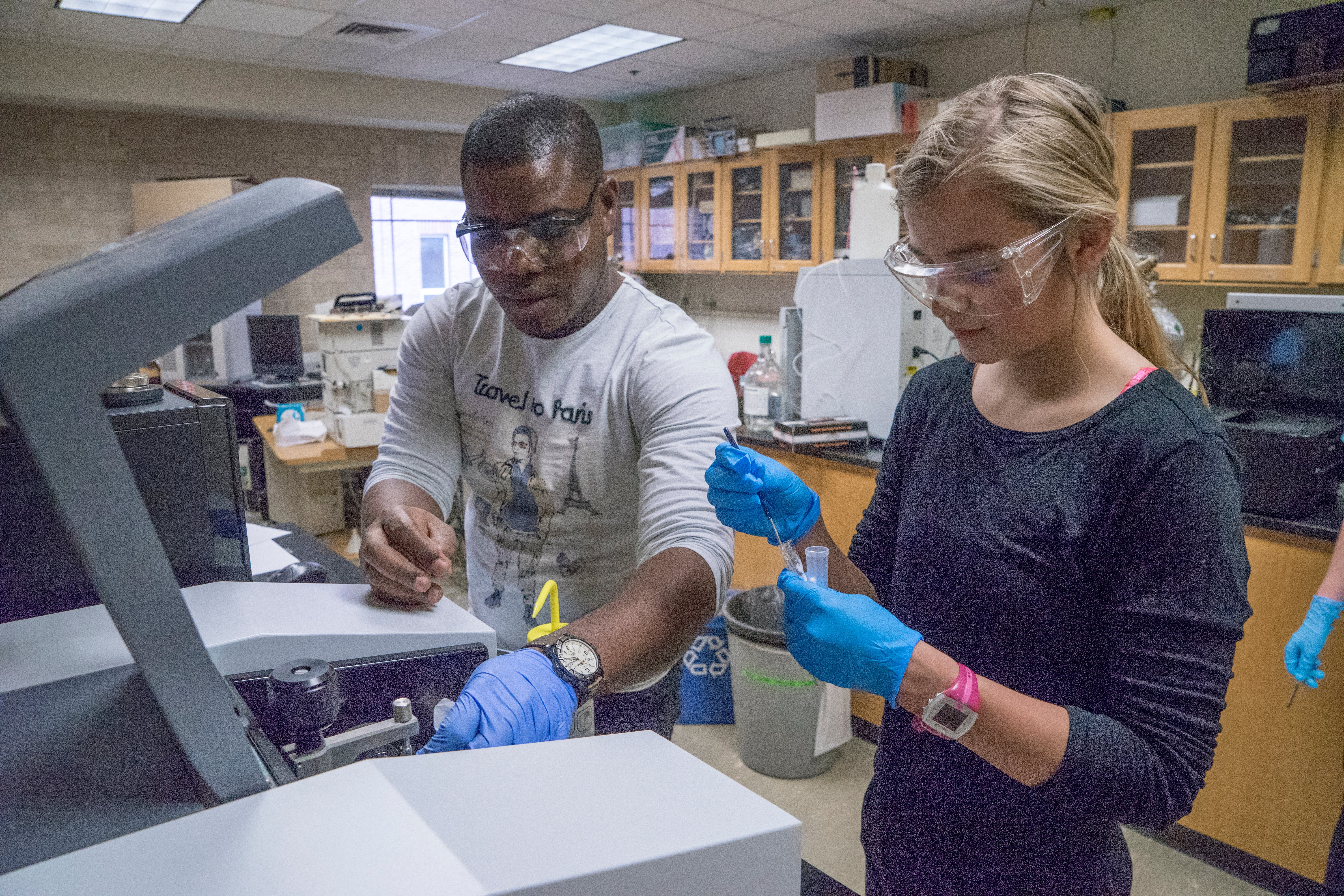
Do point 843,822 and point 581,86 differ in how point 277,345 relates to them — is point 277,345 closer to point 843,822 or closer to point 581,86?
point 581,86

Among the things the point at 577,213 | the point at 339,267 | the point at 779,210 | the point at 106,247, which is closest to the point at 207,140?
the point at 339,267

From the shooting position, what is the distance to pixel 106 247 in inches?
17.2

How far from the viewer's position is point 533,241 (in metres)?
1.07

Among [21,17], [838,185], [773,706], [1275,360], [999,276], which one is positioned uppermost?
[21,17]

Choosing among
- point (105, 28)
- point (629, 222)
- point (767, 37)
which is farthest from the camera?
point (629, 222)

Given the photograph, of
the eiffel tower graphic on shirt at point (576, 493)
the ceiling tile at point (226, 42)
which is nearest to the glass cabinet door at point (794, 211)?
the ceiling tile at point (226, 42)

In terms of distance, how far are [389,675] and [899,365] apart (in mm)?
2207

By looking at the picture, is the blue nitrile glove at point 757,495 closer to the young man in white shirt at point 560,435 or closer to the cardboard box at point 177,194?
the young man in white shirt at point 560,435

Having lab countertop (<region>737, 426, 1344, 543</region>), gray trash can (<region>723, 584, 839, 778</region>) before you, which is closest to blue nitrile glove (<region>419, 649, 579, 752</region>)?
lab countertop (<region>737, 426, 1344, 543</region>)

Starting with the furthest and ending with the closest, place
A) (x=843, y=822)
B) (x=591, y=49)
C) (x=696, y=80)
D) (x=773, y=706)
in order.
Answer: (x=696, y=80) → (x=591, y=49) → (x=773, y=706) → (x=843, y=822)

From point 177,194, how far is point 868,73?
3.76m

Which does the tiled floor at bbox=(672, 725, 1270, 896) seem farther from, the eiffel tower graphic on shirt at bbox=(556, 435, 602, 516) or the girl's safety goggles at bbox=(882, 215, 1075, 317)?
the girl's safety goggles at bbox=(882, 215, 1075, 317)

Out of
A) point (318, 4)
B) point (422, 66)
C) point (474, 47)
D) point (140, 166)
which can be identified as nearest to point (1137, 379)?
point (318, 4)

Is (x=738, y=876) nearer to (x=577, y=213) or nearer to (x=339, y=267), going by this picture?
(x=577, y=213)
